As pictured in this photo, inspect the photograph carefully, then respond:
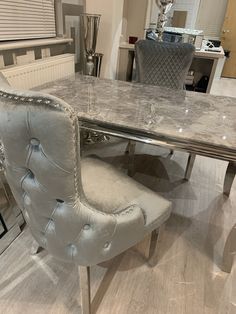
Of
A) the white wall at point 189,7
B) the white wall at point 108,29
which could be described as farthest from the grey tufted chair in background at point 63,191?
the white wall at point 189,7

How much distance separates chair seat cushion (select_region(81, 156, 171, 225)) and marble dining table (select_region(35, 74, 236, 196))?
21 centimetres

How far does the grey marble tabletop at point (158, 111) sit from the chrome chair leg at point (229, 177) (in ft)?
1.84

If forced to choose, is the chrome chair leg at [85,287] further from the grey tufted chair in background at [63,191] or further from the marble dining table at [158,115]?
the marble dining table at [158,115]

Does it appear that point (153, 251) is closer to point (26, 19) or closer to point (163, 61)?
point (163, 61)

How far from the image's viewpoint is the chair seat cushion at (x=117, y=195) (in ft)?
3.22

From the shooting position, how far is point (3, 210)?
1.54 metres

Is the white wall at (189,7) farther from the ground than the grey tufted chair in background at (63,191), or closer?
farther from the ground

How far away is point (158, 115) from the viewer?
1139 mm

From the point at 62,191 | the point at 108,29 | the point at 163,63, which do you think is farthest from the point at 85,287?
the point at 108,29

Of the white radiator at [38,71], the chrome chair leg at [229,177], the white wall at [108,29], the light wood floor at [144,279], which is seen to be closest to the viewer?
the light wood floor at [144,279]

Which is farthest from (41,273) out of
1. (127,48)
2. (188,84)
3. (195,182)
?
(188,84)

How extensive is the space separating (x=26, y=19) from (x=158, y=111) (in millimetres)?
1251

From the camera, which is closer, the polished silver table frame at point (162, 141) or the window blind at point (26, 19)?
the polished silver table frame at point (162, 141)

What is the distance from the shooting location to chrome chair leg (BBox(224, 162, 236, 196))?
5.82ft
